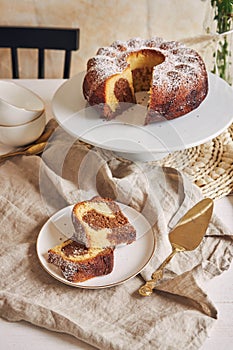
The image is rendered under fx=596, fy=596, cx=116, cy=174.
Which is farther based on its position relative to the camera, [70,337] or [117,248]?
[117,248]

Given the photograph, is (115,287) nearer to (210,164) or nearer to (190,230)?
(190,230)

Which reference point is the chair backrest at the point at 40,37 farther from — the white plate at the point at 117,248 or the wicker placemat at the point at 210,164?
the white plate at the point at 117,248

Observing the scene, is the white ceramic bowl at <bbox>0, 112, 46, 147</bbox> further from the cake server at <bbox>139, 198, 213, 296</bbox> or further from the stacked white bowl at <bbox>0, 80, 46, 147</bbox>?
the cake server at <bbox>139, 198, 213, 296</bbox>

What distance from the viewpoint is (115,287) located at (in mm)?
1020

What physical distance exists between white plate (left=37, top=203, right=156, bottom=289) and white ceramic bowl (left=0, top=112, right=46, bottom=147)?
0.26 m

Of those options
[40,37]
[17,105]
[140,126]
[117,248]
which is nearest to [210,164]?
[140,126]

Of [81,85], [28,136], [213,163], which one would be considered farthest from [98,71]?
[213,163]

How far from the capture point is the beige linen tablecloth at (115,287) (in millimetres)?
950

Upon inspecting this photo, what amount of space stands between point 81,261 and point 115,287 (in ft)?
0.25

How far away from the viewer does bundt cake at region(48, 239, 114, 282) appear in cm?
100

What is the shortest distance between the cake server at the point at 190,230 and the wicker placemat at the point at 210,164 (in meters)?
0.13

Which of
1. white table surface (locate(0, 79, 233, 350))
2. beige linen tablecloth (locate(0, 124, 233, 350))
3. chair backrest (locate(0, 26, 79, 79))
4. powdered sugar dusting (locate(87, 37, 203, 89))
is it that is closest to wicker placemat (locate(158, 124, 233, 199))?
beige linen tablecloth (locate(0, 124, 233, 350))

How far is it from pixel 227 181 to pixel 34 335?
0.55 m

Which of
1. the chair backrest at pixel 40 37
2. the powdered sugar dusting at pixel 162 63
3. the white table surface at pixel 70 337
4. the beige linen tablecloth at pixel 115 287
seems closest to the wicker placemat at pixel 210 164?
the beige linen tablecloth at pixel 115 287
